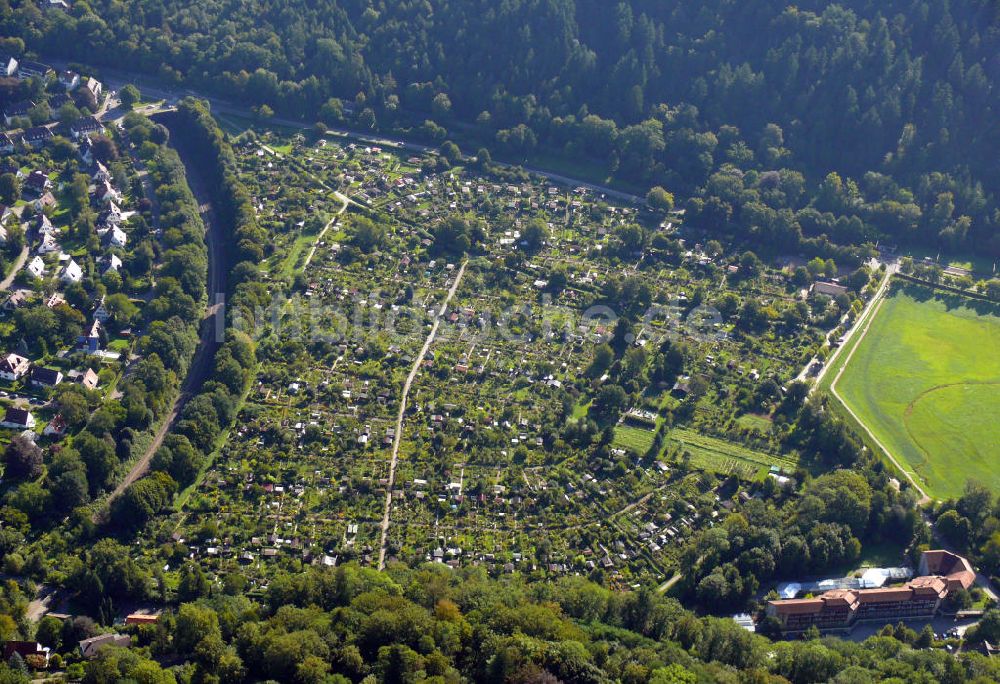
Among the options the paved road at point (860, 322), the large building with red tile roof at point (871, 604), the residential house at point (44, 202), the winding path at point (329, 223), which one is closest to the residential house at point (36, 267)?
the residential house at point (44, 202)

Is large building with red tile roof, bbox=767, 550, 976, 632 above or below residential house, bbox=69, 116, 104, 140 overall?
below

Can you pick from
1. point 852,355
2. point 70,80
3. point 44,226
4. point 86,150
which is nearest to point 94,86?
point 70,80

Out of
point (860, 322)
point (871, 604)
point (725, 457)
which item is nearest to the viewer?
point (871, 604)

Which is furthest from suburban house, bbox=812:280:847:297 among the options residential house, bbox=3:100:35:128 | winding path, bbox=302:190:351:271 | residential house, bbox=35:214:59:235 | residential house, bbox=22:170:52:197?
residential house, bbox=3:100:35:128

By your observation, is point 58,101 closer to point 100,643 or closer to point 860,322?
point 100,643

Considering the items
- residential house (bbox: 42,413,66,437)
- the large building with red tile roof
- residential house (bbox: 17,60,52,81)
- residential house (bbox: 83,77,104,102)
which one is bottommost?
the large building with red tile roof

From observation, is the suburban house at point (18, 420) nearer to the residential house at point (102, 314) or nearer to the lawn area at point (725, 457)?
the residential house at point (102, 314)

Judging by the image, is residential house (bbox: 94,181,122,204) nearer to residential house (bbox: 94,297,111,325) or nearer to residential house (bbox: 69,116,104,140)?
residential house (bbox: 69,116,104,140)
